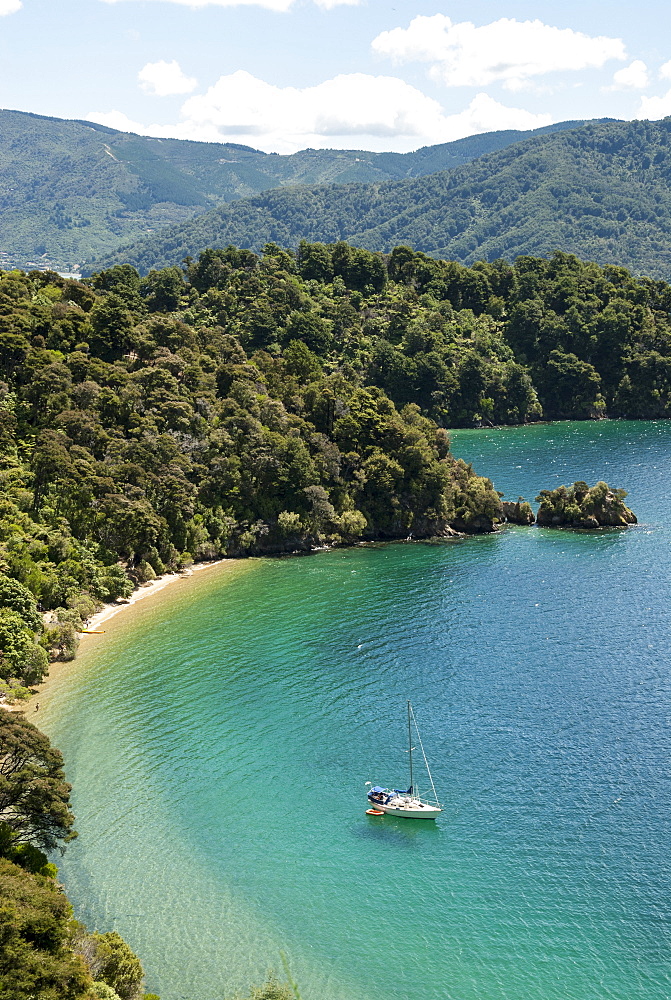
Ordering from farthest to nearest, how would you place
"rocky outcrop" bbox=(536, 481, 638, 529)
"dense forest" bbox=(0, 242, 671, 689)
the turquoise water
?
1. "rocky outcrop" bbox=(536, 481, 638, 529)
2. "dense forest" bbox=(0, 242, 671, 689)
3. the turquoise water

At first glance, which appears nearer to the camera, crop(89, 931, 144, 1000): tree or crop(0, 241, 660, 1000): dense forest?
crop(89, 931, 144, 1000): tree

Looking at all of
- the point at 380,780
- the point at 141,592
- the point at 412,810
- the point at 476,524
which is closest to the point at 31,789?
the point at 412,810

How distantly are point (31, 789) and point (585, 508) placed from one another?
269 ft

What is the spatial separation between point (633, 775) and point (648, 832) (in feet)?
19.1

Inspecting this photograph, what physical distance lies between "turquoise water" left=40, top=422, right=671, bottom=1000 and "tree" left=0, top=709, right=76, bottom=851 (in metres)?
4.45

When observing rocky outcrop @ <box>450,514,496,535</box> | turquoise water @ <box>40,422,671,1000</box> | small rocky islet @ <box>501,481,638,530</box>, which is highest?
small rocky islet @ <box>501,481,638,530</box>

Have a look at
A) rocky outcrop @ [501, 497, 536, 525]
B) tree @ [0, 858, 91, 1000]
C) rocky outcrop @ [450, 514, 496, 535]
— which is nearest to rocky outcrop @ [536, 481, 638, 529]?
rocky outcrop @ [501, 497, 536, 525]

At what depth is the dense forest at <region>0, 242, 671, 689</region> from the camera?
3241 inches

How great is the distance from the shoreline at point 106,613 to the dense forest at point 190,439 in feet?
3.55

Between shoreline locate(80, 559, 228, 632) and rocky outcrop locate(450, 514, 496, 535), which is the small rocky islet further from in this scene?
shoreline locate(80, 559, 228, 632)

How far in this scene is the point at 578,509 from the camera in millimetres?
109500

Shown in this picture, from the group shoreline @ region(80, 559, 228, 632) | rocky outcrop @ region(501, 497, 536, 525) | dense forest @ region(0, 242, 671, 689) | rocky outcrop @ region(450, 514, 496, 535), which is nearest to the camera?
shoreline @ region(80, 559, 228, 632)

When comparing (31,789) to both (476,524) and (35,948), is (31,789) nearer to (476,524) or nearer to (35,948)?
(35,948)

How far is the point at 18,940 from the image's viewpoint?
110 ft
